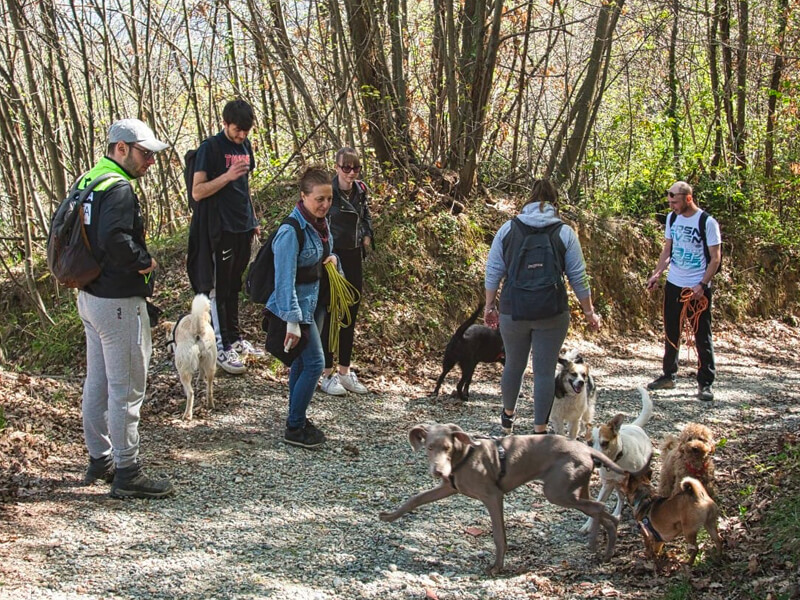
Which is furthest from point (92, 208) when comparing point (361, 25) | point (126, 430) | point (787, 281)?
point (787, 281)

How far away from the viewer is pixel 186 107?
12023mm

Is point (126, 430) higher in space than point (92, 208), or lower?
lower

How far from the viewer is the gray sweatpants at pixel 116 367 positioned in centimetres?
476

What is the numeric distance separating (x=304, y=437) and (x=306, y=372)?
0.68 m

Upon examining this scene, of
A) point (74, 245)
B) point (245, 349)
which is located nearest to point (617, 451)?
point (74, 245)

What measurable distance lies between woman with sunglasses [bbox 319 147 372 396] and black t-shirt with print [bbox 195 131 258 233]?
882mm

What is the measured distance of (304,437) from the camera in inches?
250

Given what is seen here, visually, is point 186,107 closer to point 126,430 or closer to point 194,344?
point 194,344

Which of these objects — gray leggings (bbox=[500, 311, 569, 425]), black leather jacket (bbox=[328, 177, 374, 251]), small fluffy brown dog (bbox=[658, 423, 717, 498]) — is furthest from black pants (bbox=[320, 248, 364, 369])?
small fluffy brown dog (bbox=[658, 423, 717, 498])

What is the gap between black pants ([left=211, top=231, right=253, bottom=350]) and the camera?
743cm

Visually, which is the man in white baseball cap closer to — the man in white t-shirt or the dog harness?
the dog harness

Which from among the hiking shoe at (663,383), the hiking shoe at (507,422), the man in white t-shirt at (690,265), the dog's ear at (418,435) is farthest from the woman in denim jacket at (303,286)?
the hiking shoe at (663,383)

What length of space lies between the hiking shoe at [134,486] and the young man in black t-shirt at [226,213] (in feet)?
8.52

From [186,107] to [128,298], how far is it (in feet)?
26.4
